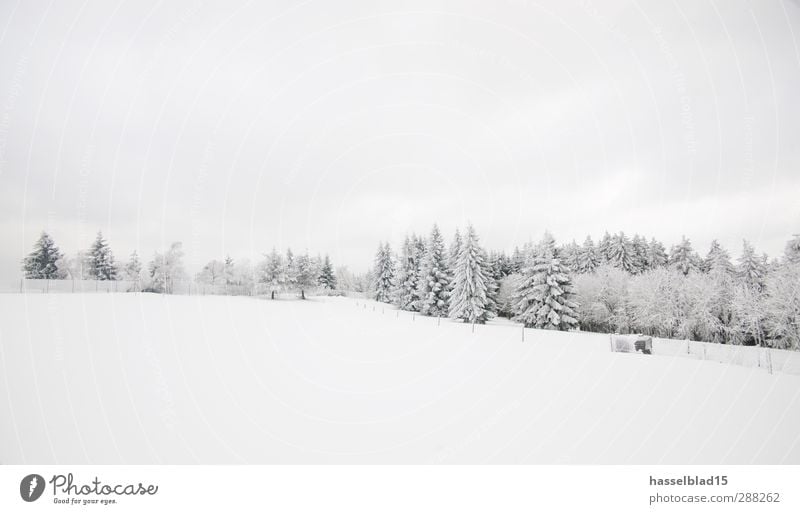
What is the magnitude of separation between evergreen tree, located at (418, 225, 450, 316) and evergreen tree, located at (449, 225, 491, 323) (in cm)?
324

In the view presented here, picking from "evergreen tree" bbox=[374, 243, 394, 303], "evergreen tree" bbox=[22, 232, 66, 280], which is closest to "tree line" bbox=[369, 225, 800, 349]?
"evergreen tree" bbox=[374, 243, 394, 303]

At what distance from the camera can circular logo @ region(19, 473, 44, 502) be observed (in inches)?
137

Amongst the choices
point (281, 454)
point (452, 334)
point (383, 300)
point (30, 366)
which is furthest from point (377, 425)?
point (383, 300)

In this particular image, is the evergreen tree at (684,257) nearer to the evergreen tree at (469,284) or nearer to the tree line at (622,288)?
the tree line at (622,288)

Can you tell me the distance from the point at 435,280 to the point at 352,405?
86.0 ft

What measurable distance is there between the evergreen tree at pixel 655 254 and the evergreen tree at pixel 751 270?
593 inches

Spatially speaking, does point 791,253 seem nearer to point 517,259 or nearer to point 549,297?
point 549,297

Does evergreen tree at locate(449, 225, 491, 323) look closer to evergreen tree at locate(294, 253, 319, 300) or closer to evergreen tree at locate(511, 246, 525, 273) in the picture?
evergreen tree at locate(511, 246, 525, 273)

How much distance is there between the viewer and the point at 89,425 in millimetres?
3992

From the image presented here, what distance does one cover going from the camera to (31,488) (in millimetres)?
3479

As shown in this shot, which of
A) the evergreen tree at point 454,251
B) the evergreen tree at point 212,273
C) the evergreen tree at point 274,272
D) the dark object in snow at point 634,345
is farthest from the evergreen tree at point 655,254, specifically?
the evergreen tree at point 212,273

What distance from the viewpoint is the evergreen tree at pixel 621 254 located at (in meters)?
34.0

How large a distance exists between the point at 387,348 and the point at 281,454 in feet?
14.7

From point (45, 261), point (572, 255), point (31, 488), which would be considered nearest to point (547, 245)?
point (572, 255)
